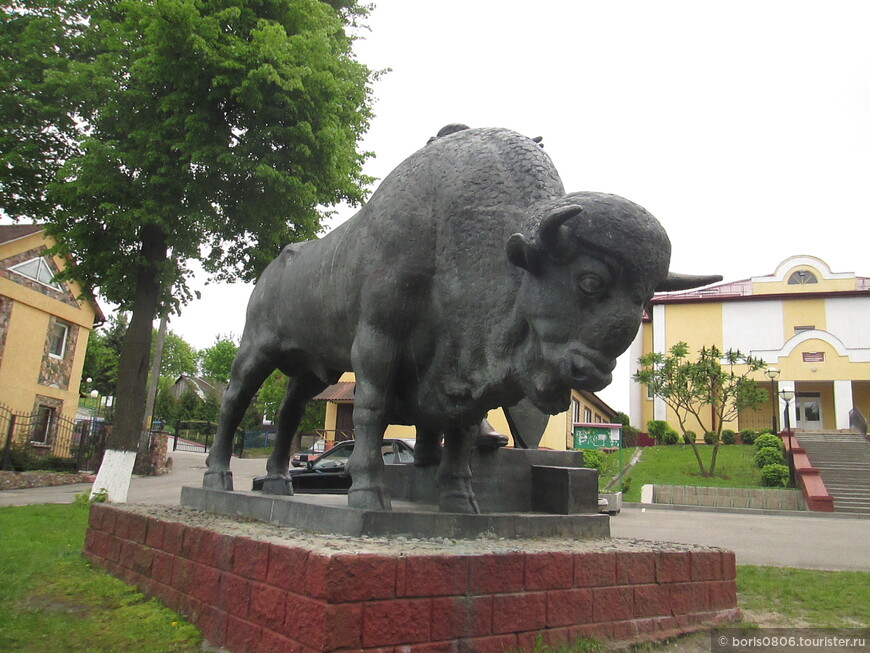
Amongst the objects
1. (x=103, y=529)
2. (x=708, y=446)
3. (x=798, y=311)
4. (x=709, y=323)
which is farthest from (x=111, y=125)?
(x=798, y=311)

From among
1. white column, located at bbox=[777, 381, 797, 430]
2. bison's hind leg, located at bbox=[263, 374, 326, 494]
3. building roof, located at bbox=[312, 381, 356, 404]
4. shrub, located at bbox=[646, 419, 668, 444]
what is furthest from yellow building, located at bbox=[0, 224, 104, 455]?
white column, located at bbox=[777, 381, 797, 430]

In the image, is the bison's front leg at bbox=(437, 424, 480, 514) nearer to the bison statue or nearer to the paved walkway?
the bison statue

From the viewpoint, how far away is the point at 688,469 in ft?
81.2

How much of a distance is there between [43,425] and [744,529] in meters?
21.1

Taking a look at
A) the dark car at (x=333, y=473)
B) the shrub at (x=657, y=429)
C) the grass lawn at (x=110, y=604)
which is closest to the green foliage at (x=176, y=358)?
the shrub at (x=657, y=429)

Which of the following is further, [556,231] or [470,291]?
[470,291]

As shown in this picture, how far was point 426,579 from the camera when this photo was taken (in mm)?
2934

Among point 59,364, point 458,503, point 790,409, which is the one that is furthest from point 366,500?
point 790,409

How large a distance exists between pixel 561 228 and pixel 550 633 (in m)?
1.95

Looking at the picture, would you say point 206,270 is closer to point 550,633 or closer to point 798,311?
point 550,633

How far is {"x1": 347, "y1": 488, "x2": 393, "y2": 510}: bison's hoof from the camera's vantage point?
12.1ft

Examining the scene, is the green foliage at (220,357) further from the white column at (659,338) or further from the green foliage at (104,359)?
the white column at (659,338)

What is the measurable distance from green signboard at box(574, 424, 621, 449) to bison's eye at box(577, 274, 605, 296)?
1332 cm

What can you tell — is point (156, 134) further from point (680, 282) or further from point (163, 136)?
point (680, 282)
